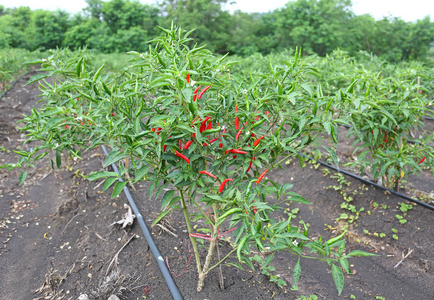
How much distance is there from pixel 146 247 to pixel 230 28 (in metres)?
20.3

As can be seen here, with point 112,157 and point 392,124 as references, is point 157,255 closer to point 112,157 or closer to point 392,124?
point 112,157

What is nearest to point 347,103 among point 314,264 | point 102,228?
point 314,264

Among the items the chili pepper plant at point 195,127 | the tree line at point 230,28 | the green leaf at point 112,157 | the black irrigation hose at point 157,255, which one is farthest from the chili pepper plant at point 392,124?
the tree line at point 230,28

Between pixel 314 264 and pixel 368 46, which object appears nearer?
pixel 314 264

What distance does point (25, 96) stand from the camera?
8.02 m

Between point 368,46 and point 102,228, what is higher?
point 368,46

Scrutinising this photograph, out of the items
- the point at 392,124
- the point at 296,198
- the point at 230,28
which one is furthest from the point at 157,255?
the point at 230,28

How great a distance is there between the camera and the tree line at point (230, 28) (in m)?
15.7

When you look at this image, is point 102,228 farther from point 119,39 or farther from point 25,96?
point 119,39

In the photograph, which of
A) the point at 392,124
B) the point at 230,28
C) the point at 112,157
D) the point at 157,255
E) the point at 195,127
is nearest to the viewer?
the point at 195,127

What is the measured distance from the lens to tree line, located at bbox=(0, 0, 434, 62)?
15.7 metres

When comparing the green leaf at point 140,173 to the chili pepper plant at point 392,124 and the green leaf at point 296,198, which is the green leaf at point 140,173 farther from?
the chili pepper plant at point 392,124

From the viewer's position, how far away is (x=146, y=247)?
8.48ft

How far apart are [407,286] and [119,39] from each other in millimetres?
23660
